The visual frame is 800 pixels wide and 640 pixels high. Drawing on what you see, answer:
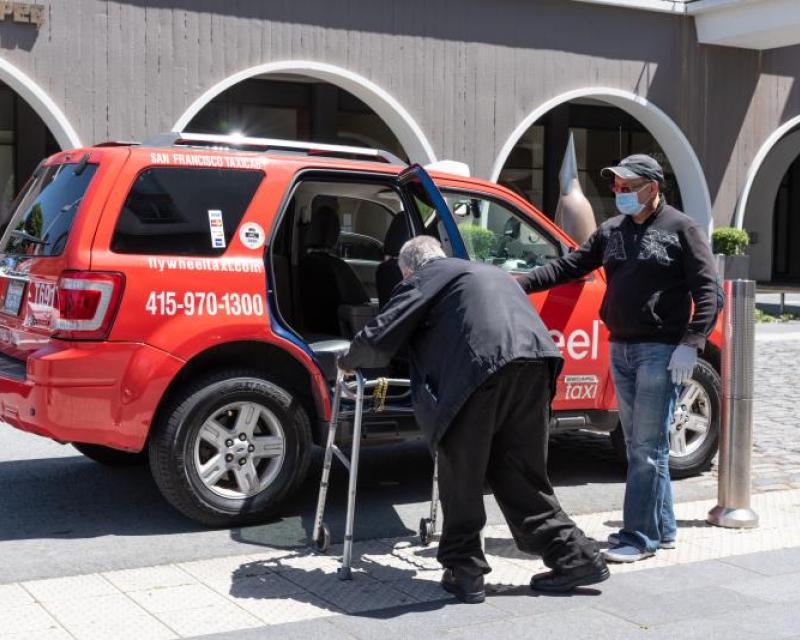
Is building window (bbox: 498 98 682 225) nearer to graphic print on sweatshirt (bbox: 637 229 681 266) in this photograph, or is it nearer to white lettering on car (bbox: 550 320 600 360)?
white lettering on car (bbox: 550 320 600 360)

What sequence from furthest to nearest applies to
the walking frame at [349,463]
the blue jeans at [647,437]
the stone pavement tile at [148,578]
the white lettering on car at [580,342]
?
the white lettering on car at [580,342] < the blue jeans at [647,437] < the walking frame at [349,463] < the stone pavement tile at [148,578]

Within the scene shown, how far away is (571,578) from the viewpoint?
514 cm

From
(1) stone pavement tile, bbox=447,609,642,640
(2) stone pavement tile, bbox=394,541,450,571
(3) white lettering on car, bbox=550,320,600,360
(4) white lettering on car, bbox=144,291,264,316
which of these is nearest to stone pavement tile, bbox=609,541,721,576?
(1) stone pavement tile, bbox=447,609,642,640

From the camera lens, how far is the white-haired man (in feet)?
16.4

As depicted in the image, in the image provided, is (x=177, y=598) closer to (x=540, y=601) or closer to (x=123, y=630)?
(x=123, y=630)

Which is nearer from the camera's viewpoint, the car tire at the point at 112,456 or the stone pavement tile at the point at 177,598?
the stone pavement tile at the point at 177,598

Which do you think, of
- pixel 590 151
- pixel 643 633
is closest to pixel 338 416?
pixel 643 633

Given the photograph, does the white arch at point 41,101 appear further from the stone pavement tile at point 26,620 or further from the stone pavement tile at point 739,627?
the stone pavement tile at point 739,627

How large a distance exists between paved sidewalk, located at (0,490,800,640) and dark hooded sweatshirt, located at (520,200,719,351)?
113 centimetres

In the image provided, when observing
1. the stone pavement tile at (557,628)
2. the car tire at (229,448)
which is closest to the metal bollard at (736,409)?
the stone pavement tile at (557,628)

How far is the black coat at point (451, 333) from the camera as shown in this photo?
496cm

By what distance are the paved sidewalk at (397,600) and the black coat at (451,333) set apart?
2.56ft

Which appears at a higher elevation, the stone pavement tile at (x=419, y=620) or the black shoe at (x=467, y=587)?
the black shoe at (x=467, y=587)

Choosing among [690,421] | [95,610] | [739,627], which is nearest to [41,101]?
[690,421]
